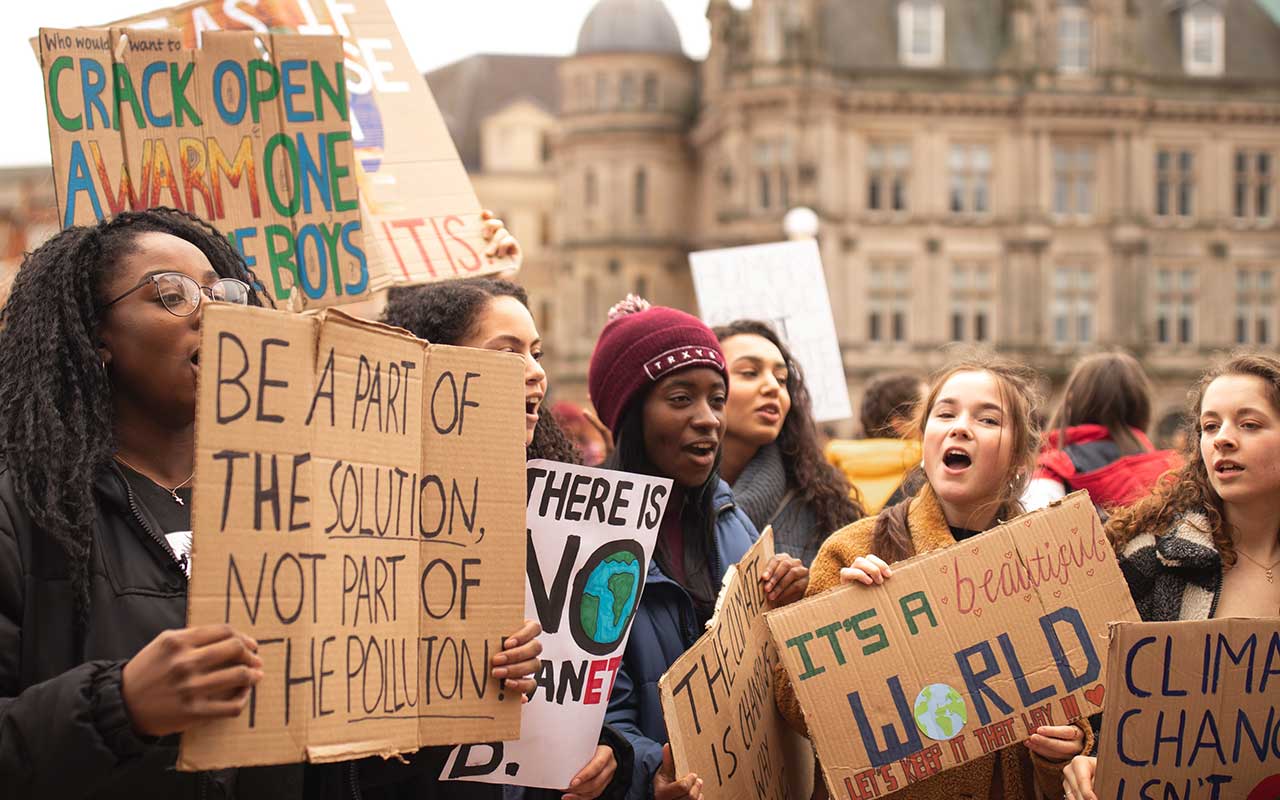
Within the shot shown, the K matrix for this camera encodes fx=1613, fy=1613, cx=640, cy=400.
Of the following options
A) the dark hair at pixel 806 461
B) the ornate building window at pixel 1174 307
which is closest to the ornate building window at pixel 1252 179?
the ornate building window at pixel 1174 307

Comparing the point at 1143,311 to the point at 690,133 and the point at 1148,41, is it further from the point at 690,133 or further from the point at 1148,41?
the point at 690,133

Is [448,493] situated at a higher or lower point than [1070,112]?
lower

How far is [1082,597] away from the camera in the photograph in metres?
4.21

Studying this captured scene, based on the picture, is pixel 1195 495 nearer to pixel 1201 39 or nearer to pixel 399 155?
pixel 399 155

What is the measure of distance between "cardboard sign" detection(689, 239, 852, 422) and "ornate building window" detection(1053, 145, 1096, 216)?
115 feet

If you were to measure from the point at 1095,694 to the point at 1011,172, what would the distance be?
3893cm

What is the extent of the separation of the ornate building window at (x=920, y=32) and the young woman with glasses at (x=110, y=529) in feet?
132

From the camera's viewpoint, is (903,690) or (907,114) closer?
(903,690)

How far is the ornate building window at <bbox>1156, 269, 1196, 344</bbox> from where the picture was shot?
1671 inches

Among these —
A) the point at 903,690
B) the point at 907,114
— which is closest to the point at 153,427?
the point at 903,690

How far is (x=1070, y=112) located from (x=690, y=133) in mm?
11481

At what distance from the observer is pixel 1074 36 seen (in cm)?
4219

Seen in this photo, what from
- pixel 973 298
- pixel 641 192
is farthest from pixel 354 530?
pixel 641 192

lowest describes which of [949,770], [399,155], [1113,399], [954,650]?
[949,770]
